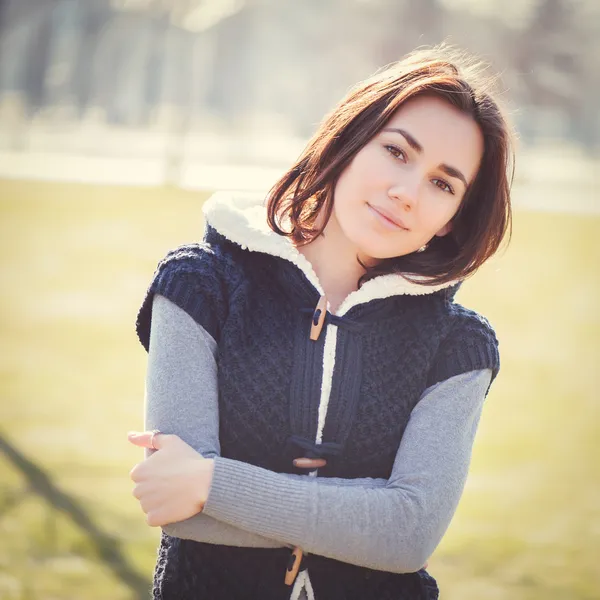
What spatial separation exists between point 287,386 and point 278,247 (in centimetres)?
28

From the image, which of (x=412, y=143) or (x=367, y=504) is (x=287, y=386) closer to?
(x=367, y=504)

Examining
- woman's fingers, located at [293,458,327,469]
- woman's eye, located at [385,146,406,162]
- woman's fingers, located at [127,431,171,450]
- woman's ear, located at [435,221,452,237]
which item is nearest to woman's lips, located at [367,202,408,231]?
woman's eye, located at [385,146,406,162]

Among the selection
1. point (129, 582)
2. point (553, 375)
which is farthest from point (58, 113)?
point (129, 582)

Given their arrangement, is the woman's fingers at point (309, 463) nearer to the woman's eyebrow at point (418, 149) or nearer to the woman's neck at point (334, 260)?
the woman's neck at point (334, 260)

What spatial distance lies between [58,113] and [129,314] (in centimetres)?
2402

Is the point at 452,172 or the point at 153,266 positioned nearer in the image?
the point at 452,172

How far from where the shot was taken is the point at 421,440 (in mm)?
1562

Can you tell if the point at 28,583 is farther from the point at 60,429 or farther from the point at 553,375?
the point at 553,375

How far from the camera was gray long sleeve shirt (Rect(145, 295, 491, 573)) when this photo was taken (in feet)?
4.72

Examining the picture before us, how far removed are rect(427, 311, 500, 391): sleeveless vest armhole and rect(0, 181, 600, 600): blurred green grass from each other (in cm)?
26

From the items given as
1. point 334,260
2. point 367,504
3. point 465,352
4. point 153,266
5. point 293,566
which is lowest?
point 153,266

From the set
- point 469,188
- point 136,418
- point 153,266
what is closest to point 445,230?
point 469,188

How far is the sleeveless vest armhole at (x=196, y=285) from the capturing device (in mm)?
1547

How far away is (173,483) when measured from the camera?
4.72ft
